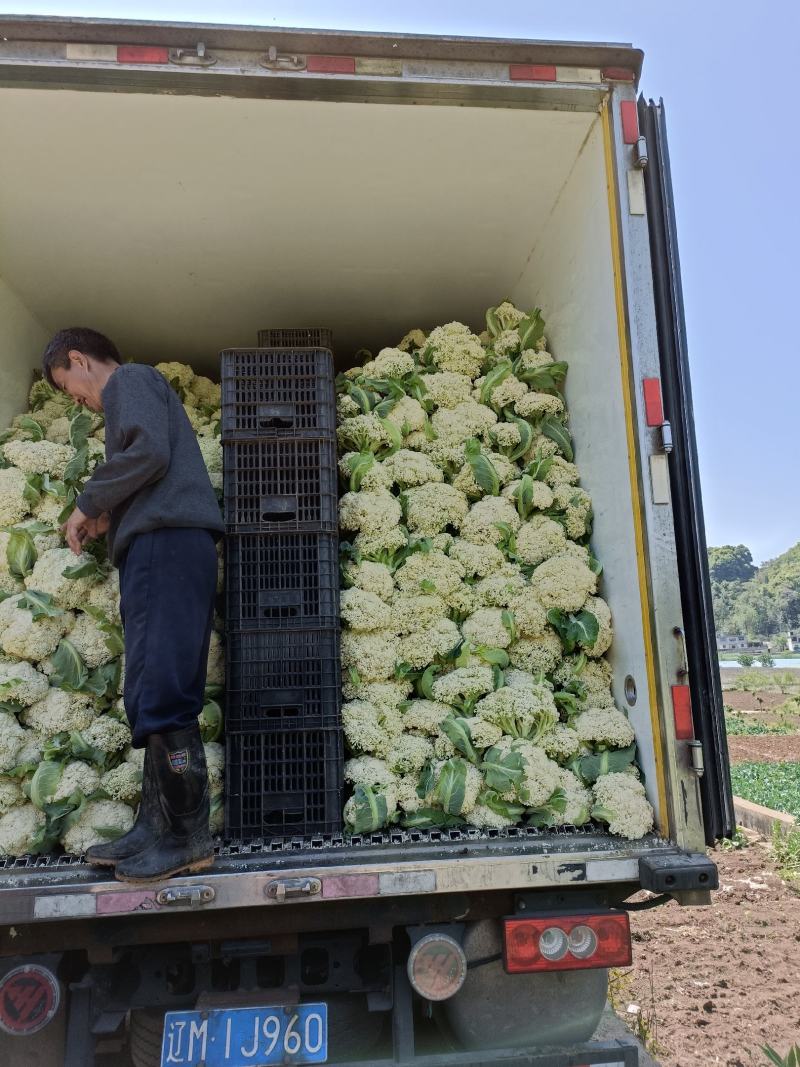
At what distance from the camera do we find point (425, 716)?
264 centimetres

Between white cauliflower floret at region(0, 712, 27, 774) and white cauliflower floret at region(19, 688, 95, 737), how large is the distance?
6cm

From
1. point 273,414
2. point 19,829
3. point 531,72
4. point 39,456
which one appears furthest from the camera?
point 39,456

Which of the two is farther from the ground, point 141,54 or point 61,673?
point 141,54

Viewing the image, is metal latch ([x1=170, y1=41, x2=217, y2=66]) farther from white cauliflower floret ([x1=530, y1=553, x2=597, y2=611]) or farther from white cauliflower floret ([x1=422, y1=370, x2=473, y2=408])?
white cauliflower floret ([x1=530, y1=553, x2=597, y2=611])

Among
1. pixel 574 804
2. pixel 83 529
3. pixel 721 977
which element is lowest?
pixel 721 977

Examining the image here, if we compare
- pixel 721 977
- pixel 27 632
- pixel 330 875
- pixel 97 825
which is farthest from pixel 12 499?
pixel 721 977

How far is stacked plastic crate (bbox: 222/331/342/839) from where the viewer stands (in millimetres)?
2385

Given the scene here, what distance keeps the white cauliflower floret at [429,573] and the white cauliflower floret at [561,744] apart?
64 centimetres

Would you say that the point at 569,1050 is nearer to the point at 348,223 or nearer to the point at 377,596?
the point at 377,596

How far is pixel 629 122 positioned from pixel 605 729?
1983 millimetres

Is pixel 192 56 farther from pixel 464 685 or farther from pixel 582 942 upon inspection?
pixel 582 942

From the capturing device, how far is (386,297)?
3779mm

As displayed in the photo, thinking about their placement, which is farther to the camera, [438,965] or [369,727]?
[369,727]

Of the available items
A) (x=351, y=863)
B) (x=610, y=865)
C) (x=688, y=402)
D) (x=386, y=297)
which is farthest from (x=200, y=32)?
(x=610, y=865)
